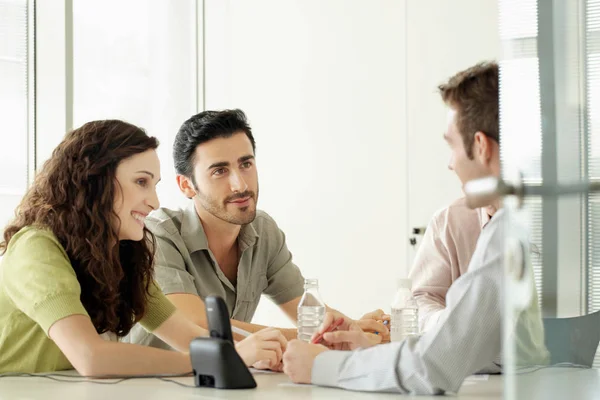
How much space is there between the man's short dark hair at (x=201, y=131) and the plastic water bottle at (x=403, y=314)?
87 centimetres

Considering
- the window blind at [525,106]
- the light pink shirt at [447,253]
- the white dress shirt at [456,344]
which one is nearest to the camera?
the window blind at [525,106]

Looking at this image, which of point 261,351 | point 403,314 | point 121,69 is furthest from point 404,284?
point 121,69

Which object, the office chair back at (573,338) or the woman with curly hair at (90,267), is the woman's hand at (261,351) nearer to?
the woman with curly hair at (90,267)

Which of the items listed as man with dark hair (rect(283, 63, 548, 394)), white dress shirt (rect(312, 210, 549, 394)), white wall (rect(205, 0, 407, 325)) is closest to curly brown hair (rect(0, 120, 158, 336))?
man with dark hair (rect(283, 63, 548, 394))

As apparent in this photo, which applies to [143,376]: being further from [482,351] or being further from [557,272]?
A: [557,272]

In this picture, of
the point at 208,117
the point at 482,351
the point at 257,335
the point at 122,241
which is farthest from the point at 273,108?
the point at 482,351

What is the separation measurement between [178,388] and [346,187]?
9.66 feet

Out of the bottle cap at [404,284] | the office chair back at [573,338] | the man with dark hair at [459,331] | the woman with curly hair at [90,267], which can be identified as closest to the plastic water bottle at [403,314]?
the bottle cap at [404,284]

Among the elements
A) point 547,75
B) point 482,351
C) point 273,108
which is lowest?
point 482,351

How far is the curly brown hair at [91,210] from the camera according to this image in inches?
75.7

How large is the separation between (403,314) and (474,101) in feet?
2.43

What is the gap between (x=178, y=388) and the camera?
150 centimetres

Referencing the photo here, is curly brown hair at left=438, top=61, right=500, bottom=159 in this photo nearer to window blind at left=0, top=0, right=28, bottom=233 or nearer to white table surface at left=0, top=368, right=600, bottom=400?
white table surface at left=0, top=368, right=600, bottom=400

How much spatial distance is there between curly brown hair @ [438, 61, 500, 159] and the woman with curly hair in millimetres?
614
